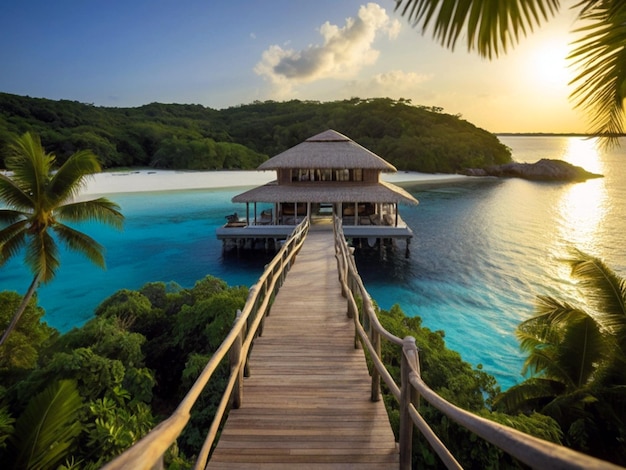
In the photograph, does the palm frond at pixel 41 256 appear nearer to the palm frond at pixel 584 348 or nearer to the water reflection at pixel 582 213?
the palm frond at pixel 584 348

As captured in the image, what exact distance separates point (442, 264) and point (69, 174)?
52.7ft

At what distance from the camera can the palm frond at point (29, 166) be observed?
8930 millimetres

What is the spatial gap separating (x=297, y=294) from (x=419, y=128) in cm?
7851

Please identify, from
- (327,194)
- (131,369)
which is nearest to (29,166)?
(131,369)

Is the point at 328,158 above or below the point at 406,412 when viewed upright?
above

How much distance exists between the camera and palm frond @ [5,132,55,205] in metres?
8.93

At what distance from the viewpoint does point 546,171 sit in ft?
198

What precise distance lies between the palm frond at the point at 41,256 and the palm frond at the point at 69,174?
3.06 ft

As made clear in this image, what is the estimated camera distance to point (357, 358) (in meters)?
4.61

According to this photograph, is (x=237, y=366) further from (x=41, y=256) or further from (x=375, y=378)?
(x=41, y=256)

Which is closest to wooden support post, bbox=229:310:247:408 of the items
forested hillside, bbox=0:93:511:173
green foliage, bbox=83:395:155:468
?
green foliage, bbox=83:395:155:468

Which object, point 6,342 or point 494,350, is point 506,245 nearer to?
point 494,350

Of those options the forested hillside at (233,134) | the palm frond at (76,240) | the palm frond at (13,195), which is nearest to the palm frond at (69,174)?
the palm frond at (13,195)

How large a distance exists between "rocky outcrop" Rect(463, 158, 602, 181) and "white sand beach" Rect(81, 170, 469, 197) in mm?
11113
